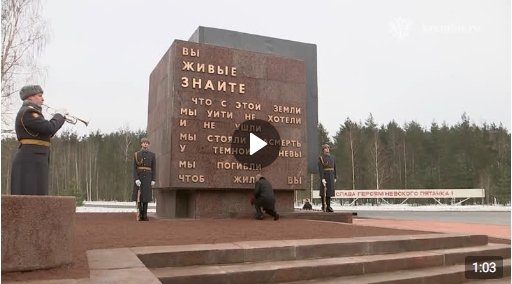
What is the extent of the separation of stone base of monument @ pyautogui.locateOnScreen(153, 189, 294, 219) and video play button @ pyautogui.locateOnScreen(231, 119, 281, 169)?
0.86 meters

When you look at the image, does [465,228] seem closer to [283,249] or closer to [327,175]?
[327,175]

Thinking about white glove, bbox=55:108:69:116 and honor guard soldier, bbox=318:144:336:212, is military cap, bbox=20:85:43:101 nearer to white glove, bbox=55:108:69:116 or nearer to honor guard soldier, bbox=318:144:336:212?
white glove, bbox=55:108:69:116

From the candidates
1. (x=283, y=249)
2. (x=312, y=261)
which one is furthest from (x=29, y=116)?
(x=312, y=261)

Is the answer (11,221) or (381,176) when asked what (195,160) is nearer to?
(11,221)

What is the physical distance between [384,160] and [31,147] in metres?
48.2

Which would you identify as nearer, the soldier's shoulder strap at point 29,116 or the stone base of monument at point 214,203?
the soldier's shoulder strap at point 29,116

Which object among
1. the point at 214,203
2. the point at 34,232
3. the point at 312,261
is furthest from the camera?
the point at 214,203

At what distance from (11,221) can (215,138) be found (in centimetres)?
697

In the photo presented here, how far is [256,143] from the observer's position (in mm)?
10727

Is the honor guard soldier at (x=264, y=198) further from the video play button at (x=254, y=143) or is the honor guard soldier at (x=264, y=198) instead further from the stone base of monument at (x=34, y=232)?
the stone base of monument at (x=34, y=232)

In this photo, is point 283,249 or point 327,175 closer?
point 283,249
